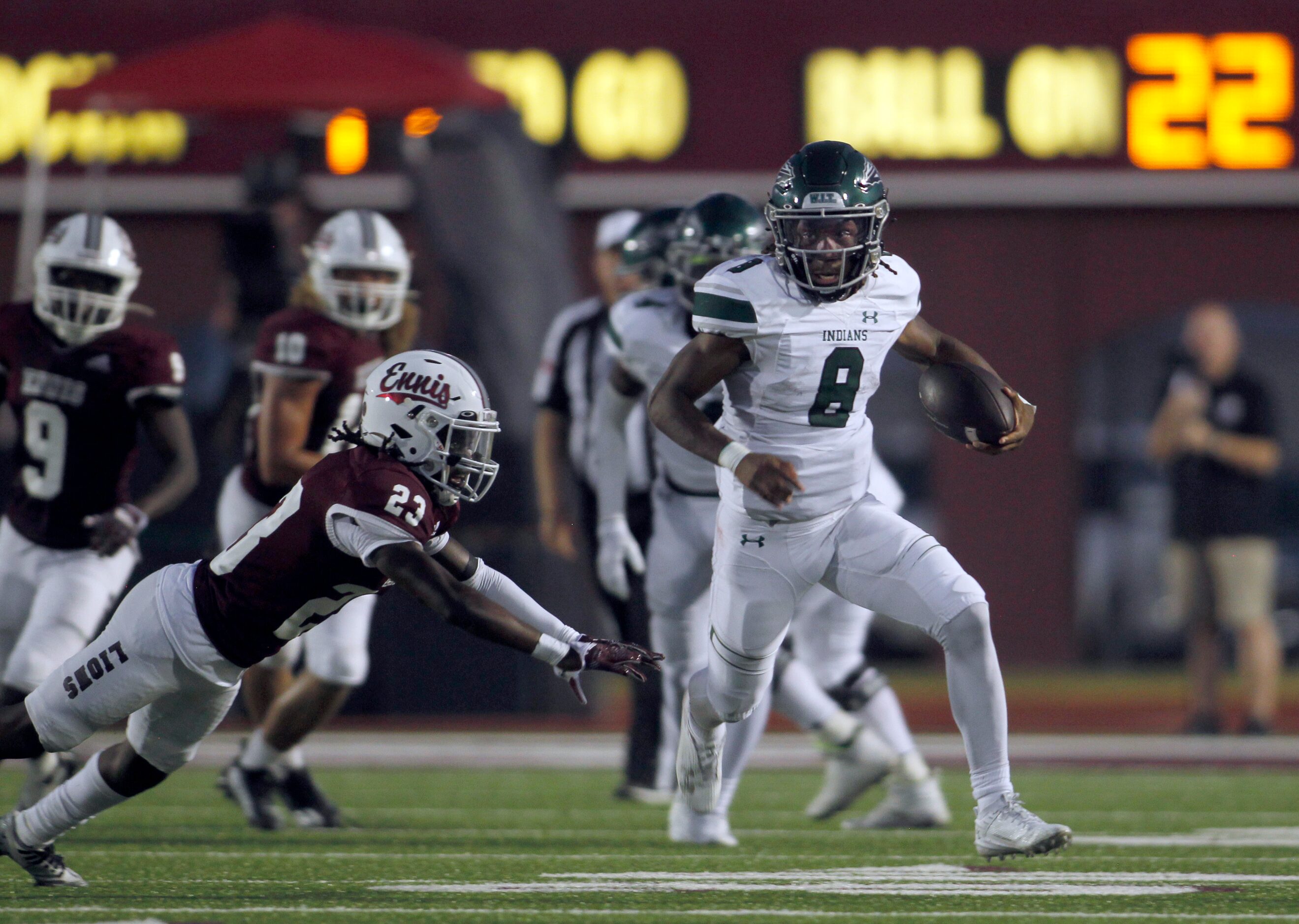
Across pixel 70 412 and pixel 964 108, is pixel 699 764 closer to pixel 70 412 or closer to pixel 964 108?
pixel 70 412

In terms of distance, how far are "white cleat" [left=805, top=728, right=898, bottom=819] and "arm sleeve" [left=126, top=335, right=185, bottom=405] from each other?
75.7 inches

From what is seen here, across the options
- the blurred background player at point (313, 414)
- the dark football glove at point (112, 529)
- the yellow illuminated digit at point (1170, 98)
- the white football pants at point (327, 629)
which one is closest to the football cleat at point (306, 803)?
the blurred background player at point (313, 414)

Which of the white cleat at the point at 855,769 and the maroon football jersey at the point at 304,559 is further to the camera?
the white cleat at the point at 855,769

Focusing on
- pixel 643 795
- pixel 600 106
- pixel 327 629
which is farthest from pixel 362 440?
pixel 600 106

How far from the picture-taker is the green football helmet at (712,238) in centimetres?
548

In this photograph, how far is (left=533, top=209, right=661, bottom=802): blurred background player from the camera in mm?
6258

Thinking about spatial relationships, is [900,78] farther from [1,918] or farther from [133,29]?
[1,918]

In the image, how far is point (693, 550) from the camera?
5.42m

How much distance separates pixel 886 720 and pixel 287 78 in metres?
5.77

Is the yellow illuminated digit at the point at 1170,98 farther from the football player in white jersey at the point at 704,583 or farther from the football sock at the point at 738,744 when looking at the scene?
the football sock at the point at 738,744

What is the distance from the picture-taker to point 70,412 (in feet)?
17.0

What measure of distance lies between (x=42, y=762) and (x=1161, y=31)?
28.8 ft

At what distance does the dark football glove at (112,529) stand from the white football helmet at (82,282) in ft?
1.47

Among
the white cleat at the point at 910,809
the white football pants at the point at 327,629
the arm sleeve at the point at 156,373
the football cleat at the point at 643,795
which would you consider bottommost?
the football cleat at the point at 643,795
